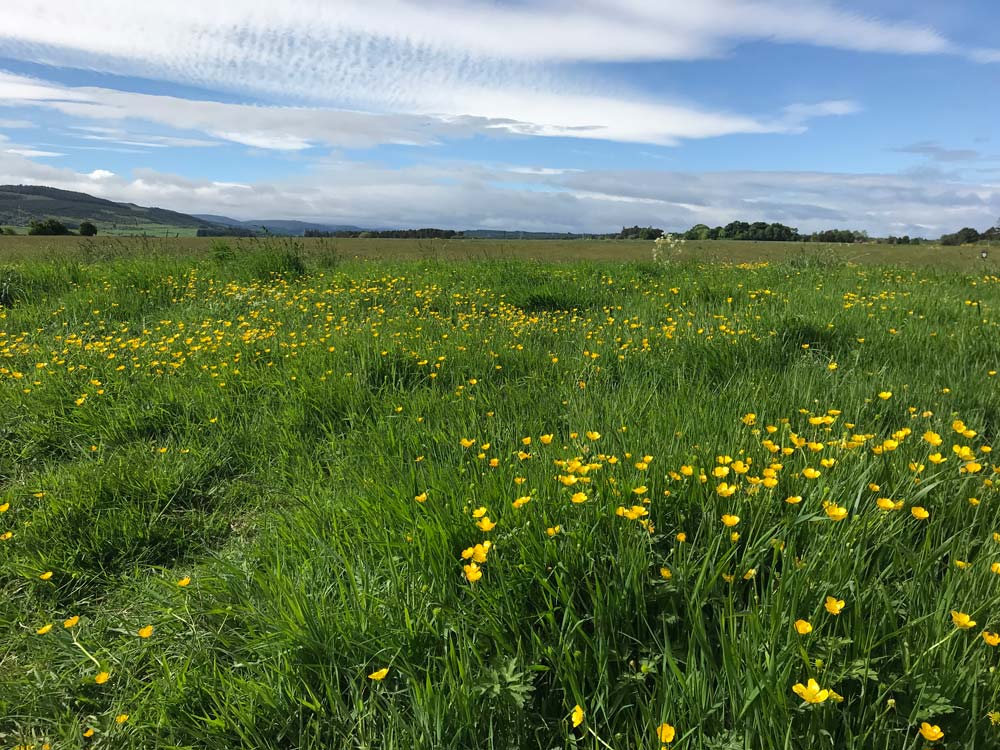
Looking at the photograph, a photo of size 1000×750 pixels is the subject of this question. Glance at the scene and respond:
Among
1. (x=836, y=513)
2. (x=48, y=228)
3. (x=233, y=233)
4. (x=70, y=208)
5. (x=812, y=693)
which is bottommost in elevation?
(x=812, y=693)

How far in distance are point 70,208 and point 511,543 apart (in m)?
186

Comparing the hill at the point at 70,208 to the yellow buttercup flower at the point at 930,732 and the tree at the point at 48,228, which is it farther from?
the yellow buttercup flower at the point at 930,732

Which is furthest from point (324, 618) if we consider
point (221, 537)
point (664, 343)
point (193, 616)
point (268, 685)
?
point (664, 343)

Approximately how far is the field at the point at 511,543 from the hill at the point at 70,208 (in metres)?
132

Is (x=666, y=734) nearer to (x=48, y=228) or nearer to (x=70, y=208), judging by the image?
(x=48, y=228)

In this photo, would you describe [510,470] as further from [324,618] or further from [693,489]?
[324,618]

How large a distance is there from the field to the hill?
132 m

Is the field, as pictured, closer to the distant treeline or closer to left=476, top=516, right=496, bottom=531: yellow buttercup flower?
left=476, top=516, right=496, bottom=531: yellow buttercup flower

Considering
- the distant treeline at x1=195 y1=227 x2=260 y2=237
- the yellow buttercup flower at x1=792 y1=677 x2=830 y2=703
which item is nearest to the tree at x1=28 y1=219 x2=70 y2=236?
the distant treeline at x1=195 y1=227 x2=260 y2=237

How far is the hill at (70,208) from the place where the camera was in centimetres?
12144

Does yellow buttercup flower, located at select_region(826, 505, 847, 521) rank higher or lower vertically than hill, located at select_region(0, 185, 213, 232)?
lower

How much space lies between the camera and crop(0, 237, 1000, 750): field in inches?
59.4

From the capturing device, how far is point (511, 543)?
1966mm

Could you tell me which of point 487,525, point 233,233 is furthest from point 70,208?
point 487,525
